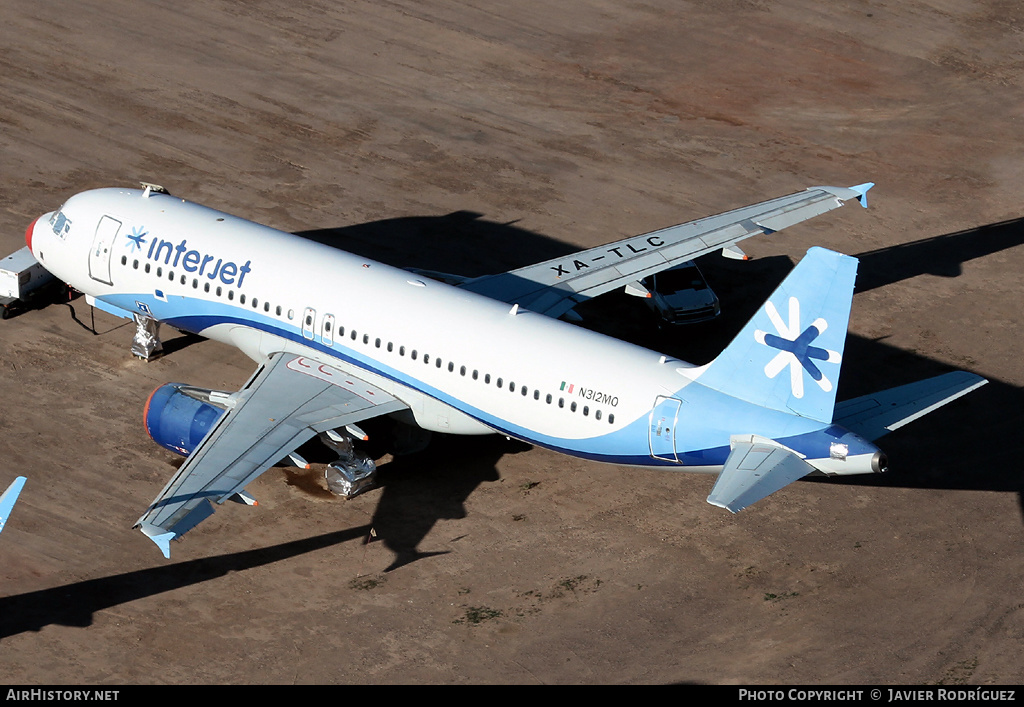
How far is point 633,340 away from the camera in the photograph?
46719 mm

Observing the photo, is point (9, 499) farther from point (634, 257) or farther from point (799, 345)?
point (634, 257)

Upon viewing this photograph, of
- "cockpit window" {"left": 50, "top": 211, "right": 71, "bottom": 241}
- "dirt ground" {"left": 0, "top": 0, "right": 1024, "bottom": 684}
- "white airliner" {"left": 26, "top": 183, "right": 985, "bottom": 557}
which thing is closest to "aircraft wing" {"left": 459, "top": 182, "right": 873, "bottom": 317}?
"white airliner" {"left": 26, "top": 183, "right": 985, "bottom": 557}

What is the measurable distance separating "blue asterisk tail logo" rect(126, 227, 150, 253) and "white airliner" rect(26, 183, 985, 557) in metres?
0.08

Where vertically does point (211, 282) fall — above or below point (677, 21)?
below

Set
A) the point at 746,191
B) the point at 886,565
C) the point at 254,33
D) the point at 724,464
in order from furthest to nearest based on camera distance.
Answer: the point at 254,33 → the point at 746,191 → the point at 886,565 → the point at 724,464

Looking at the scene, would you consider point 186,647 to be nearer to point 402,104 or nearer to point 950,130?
point 402,104

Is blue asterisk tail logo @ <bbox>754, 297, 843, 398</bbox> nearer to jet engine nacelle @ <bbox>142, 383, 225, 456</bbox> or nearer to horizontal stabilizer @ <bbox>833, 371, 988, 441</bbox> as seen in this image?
horizontal stabilizer @ <bbox>833, 371, 988, 441</bbox>

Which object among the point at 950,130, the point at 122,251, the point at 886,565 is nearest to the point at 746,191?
the point at 950,130

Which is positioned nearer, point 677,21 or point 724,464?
point 724,464

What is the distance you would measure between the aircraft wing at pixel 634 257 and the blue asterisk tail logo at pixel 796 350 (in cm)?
976

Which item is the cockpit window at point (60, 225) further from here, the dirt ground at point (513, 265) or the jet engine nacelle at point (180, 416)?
the jet engine nacelle at point (180, 416)

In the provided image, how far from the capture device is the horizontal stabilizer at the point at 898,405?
34.5 meters

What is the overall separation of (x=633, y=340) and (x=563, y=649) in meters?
16.0
